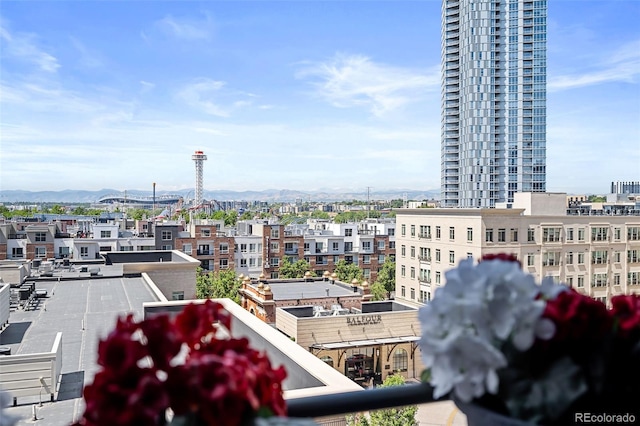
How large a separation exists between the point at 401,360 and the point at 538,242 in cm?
774

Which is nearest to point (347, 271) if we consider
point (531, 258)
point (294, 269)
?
point (294, 269)

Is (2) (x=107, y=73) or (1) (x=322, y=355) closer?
(1) (x=322, y=355)

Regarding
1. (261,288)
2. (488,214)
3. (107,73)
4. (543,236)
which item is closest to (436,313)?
(261,288)

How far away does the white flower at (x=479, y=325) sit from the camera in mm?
756

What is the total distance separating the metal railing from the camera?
966 mm

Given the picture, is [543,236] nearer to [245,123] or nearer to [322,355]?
[322,355]

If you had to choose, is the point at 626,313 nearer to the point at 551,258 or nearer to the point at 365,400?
the point at 365,400

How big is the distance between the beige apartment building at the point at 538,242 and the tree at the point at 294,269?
24.6 feet

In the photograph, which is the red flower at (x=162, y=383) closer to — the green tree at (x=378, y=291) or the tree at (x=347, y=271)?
the green tree at (x=378, y=291)

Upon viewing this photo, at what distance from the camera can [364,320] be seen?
41.3ft

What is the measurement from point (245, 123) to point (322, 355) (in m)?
53.3

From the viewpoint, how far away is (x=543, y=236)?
18.4m

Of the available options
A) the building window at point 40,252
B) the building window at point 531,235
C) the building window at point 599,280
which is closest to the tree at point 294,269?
the building window at point 40,252

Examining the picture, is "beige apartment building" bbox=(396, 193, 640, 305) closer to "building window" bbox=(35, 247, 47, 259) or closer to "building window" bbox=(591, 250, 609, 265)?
"building window" bbox=(591, 250, 609, 265)
